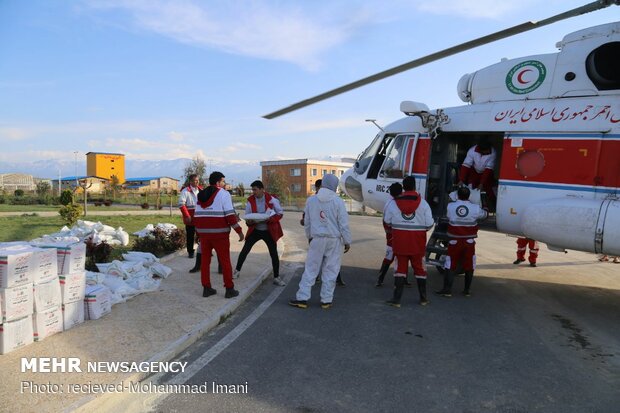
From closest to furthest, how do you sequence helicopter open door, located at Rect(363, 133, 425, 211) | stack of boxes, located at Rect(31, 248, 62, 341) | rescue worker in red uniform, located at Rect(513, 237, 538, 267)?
stack of boxes, located at Rect(31, 248, 62, 341) < helicopter open door, located at Rect(363, 133, 425, 211) < rescue worker in red uniform, located at Rect(513, 237, 538, 267)

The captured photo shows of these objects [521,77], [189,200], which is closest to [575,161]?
[521,77]

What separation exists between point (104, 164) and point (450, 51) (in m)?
91.7

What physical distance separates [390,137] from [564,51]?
342 centimetres

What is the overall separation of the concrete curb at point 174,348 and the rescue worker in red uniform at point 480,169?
4.38 meters

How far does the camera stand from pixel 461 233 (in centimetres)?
689

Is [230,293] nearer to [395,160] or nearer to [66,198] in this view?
[395,160]

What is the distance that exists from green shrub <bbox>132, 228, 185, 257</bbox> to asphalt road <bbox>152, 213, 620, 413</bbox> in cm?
342

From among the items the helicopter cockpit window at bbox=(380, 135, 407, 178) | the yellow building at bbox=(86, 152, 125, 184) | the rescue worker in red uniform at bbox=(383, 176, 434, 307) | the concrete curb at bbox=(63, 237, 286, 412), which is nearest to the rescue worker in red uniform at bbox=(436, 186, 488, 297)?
the rescue worker in red uniform at bbox=(383, 176, 434, 307)

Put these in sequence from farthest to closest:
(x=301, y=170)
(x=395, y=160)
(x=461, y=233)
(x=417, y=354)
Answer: (x=301, y=170)
(x=395, y=160)
(x=461, y=233)
(x=417, y=354)

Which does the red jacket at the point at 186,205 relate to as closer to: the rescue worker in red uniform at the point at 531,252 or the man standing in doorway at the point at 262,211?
the man standing in doorway at the point at 262,211

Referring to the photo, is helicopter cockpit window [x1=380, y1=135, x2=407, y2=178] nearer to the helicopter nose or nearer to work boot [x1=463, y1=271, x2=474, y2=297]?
the helicopter nose

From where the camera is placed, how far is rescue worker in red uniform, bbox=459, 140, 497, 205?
7.80 meters

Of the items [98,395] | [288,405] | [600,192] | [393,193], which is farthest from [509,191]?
[98,395]

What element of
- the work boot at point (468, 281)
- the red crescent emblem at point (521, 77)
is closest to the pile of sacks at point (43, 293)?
the work boot at point (468, 281)
